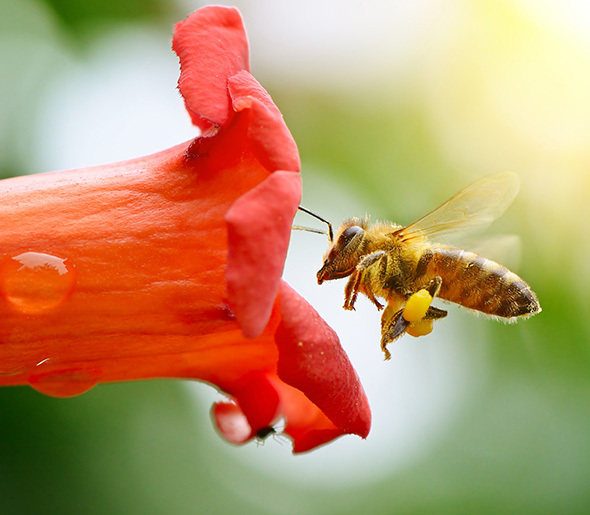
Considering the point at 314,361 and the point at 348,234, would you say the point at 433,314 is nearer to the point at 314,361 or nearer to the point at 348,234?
the point at 348,234

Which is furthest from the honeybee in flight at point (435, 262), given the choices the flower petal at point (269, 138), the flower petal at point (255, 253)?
the flower petal at point (255, 253)

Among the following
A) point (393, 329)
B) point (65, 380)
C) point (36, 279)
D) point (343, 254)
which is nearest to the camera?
point (36, 279)

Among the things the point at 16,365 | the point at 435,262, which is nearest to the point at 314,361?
the point at 16,365

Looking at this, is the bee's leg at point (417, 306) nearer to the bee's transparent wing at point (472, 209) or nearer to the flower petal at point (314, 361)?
the bee's transparent wing at point (472, 209)

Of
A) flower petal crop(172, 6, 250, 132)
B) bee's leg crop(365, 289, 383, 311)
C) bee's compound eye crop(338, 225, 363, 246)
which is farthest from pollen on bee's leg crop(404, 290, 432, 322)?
flower petal crop(172, 6, 250, 132)

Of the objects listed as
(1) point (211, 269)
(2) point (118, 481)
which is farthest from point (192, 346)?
(2) point (118, 481)

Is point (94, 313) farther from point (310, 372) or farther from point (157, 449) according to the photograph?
point (157, 449)
